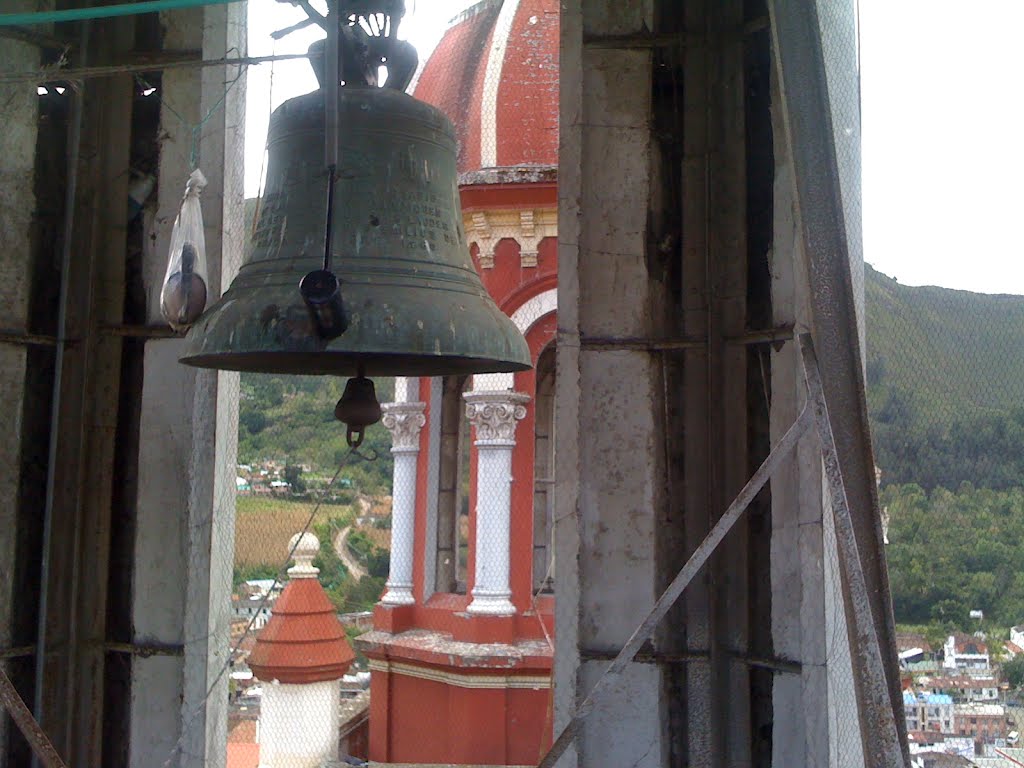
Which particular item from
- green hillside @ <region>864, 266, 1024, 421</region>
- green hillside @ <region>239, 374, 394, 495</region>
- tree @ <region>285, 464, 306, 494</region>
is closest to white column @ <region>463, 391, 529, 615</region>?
green hillside @ <region>239, 374, 394, 495</region>

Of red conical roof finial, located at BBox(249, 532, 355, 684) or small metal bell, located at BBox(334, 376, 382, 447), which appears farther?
red conical roof finial, located at BBox(249, 532, 355, 684)

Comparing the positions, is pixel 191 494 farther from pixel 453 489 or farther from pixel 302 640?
pixel 453 489

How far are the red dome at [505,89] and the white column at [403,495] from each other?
2.20 m

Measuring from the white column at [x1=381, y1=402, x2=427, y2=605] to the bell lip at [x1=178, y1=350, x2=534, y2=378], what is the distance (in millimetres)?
7431

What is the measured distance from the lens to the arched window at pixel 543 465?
35.6ft

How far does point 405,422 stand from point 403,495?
25.4 inches

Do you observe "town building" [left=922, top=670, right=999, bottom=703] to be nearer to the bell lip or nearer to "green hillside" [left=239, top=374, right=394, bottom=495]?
the bell lip

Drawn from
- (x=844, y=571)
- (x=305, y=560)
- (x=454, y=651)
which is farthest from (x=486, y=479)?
(x=844, y=571)

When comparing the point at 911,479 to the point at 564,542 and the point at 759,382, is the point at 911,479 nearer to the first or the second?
the point at 759,382

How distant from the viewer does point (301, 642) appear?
9.48m

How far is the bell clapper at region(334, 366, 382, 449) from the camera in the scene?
107 inches

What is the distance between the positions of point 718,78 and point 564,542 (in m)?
1.36

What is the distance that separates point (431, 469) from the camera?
1084cm

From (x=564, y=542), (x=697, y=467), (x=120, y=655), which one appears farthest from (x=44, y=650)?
(x=697, y=467)
